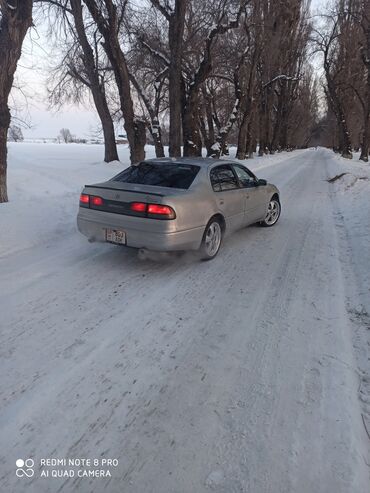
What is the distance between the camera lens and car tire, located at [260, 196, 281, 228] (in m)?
7.31

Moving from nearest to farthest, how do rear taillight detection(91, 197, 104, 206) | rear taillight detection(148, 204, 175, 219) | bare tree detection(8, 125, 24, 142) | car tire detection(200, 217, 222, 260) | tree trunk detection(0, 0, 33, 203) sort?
rear taillight detection(148, 204, 175, 219), rear taillight detection(91, 197, 104, 206), car tire detection(200, 217, 222, 260), tree trunk detection(0, 0, 33, 203), bare tree detection(8, 125, 24, 142)

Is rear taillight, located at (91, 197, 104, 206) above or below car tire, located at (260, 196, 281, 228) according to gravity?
above

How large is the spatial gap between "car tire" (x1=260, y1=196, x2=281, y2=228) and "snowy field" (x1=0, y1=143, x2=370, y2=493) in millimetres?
1976

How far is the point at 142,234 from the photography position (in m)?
4.47

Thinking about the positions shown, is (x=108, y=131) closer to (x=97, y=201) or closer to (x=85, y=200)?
(x=85, y=200)

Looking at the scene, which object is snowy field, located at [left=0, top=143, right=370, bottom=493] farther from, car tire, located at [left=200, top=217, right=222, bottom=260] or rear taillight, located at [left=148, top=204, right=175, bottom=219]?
rear taillight, located at [left=148, top=204, right=175, bottom=219]

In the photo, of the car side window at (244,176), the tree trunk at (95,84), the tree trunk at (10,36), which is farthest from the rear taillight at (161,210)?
the tree trunk at (95,84)

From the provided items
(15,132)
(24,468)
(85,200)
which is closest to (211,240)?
(85,200)

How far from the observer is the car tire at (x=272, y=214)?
24.0ft

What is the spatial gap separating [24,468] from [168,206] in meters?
3.06

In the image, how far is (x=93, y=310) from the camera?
3.65 meters

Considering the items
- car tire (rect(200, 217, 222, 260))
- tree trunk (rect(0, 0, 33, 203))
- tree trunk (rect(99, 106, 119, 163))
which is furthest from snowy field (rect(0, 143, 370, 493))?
tree trunk (rect(99, 106, 119, 163))

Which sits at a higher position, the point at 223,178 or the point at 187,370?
the point at 223,178

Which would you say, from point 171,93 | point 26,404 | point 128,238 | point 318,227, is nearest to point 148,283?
point 128,238
